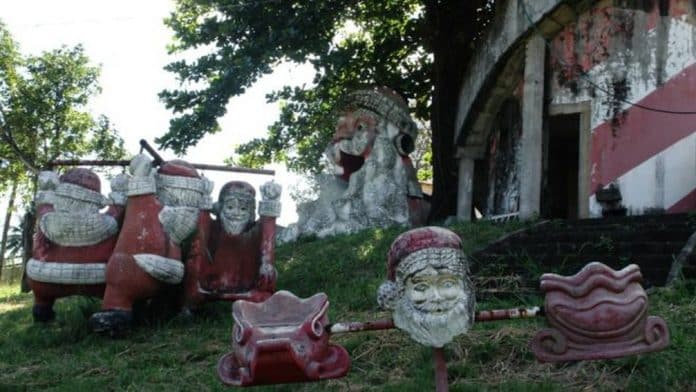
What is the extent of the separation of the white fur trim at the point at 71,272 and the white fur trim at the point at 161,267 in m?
0.41

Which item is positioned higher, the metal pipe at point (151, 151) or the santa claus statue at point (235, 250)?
the metal pipe at point (151, 151)

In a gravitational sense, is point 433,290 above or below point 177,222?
below

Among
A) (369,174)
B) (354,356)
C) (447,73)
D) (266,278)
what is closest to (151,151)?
(266,278)

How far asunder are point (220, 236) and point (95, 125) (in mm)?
10498

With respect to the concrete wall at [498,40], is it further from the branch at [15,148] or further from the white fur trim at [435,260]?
the branch at [15,148]

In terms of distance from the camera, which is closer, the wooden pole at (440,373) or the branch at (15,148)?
the wooden pole at (440,373)

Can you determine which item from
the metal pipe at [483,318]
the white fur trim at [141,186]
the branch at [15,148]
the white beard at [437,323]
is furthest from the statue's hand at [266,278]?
the branch at [15,148]

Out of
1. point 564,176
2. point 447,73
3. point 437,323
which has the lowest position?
point 437,323

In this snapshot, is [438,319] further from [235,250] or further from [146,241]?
[235,250]

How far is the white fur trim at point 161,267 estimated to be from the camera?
6.22 metres

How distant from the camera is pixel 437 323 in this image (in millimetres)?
3383

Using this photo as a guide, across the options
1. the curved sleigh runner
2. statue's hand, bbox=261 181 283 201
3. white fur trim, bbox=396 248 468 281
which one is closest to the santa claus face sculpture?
statue's hand, bbox=261 181 283 201

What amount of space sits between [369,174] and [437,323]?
8.08 m

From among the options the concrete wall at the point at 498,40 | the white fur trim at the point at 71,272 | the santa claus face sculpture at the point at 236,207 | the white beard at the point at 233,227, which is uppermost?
the concrete wall at the point at 498,40
